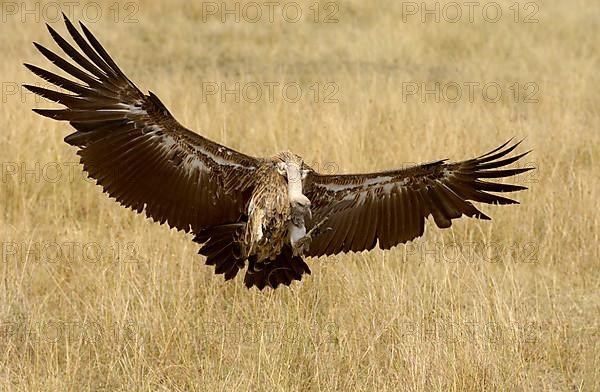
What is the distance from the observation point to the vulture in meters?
4.43

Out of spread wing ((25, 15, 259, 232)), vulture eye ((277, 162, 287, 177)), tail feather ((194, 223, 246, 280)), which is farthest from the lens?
tail feather ((194, 223, 246, 280))

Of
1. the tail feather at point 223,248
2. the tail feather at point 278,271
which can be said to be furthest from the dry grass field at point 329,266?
the tail feather at point 223,248

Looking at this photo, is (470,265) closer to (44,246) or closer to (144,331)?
(144,331)

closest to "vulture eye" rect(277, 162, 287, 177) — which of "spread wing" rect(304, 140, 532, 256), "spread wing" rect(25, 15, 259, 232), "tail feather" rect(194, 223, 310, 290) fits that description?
"spread wing" rect(25, 15, 259, 232)

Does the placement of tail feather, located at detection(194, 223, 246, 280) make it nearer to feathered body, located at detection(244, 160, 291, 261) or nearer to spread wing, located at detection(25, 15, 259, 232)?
spread wing, located at detection(25, 15, 259, 232)

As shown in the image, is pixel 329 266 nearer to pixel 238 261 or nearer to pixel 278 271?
pixel 278 271

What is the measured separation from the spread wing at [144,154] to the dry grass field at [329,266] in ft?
2.22

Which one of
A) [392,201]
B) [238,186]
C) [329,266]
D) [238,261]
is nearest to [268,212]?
[238,186]

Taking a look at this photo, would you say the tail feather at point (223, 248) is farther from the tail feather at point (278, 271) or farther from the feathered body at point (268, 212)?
the feathered body at point (268, 212)

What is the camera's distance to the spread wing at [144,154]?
14.4 feet

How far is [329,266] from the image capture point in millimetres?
5734

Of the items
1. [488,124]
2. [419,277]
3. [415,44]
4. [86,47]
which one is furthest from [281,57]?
[86,47]

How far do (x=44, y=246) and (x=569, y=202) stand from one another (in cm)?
385

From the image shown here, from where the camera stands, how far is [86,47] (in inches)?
166
